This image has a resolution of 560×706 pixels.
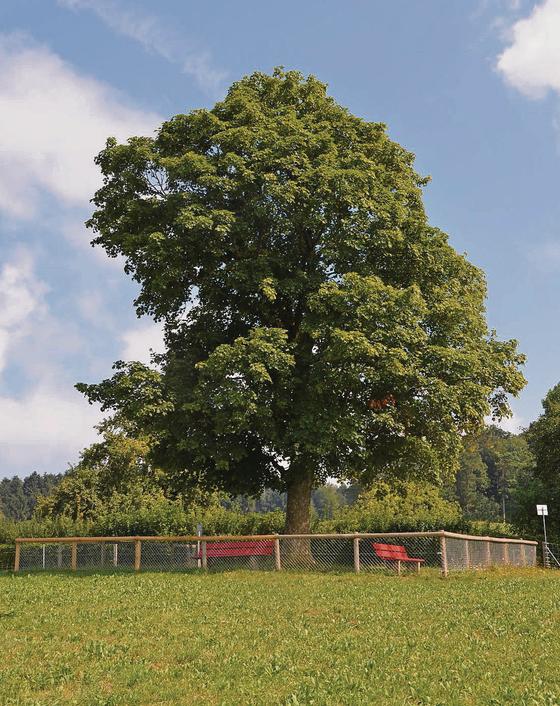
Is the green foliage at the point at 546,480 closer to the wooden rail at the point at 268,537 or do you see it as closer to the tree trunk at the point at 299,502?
the wooden rail at the point at 268,537

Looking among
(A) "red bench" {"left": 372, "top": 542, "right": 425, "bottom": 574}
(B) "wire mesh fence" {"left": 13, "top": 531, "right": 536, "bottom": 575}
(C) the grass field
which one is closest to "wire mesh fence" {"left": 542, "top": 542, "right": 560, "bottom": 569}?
(B) "wire mesh fence" {"left": 13, "top": 531, "right": 536, "bottom": 575}

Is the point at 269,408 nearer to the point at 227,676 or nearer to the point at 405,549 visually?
the point at 405,549

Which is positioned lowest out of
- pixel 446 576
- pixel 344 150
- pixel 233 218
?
pixel 446 576

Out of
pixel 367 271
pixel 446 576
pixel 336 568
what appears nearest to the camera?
pixel 446 576

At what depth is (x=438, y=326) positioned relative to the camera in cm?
2528

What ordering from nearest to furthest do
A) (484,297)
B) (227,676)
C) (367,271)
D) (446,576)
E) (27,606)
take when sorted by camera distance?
(227,676), (27,606), (446,576), (367,271), (484,297)

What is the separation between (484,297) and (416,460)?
8.74 metres

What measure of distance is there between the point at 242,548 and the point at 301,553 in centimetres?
202

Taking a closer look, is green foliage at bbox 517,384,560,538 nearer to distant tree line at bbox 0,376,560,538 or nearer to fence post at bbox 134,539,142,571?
distant tree line at bbox 0,376,560,538

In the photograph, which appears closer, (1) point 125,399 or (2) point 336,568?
(2) point 336,568

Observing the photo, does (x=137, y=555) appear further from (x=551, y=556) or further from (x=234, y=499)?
(x=551, y=556)

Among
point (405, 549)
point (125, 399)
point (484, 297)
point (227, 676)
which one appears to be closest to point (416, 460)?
point (405, 549)

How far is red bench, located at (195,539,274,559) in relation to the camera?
73.2ft

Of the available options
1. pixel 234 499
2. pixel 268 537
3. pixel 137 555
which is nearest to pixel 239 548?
pixel 268 537
